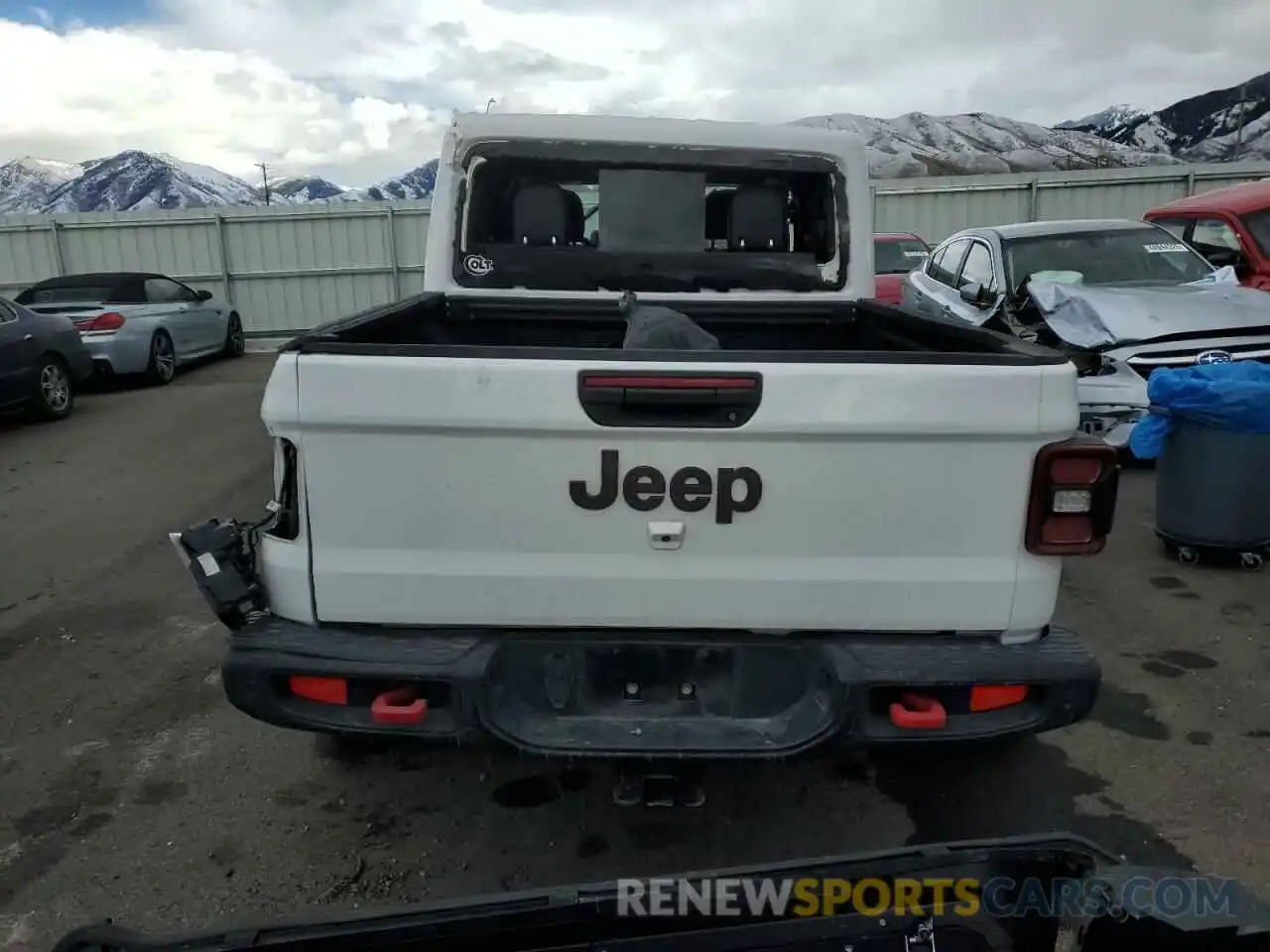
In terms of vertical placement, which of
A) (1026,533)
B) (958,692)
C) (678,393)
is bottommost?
(958,692)

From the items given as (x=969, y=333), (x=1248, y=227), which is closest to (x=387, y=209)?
(x=1248, y=227)

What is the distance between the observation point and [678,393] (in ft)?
7.63

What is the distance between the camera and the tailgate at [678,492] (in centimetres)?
232

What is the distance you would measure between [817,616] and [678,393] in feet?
2.28

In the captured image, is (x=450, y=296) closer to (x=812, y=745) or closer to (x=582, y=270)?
(x=582, y=270)

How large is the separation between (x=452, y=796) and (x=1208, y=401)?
4.17m

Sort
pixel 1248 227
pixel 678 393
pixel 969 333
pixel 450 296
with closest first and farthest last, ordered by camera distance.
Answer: pixel 678 393
pixel 969 333
pixel 450 296
pixel 1248 227

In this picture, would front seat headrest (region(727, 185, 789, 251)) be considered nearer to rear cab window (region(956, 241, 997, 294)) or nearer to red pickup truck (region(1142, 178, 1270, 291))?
rear cab window (region(956, 241, 997, 294))

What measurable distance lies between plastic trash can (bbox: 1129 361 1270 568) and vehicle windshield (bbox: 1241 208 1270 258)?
4826mm

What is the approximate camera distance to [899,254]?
552 inches

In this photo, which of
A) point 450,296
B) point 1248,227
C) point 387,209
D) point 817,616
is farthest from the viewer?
point 387,209

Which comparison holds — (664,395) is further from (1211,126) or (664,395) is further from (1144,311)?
(1211,126)

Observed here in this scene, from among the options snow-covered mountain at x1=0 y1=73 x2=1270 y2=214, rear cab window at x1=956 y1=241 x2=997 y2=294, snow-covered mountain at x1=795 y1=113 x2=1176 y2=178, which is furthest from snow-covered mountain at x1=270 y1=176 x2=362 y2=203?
rear cab window at x1=956 y1=241 x2=997 y2=294

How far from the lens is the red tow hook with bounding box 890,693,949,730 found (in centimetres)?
239
